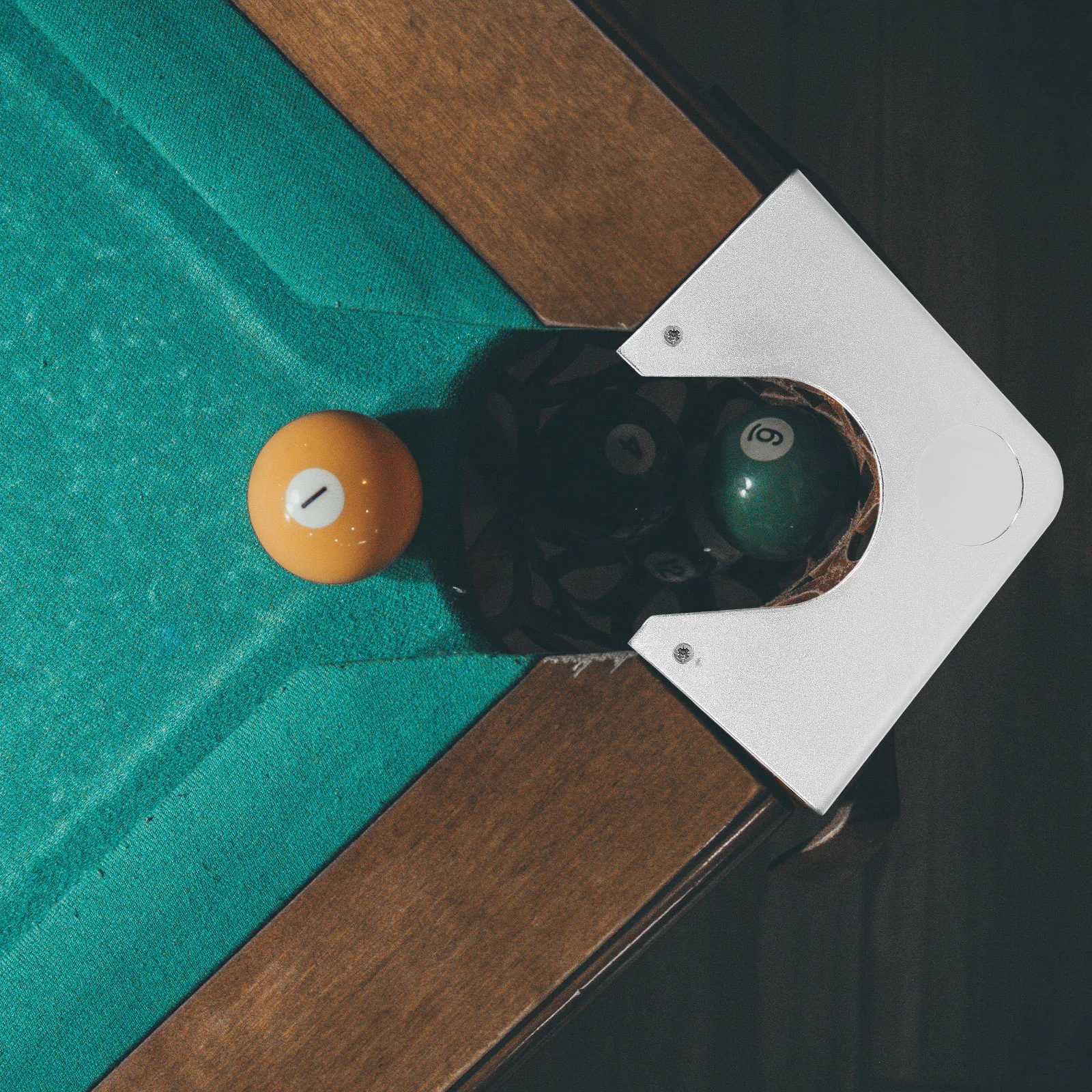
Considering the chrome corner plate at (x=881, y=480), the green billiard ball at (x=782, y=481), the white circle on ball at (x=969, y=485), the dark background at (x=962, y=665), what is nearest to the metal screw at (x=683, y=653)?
the chrome corner plate at (x=881, y=480)

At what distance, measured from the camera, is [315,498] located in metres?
0.72

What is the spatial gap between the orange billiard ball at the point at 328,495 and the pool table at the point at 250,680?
0.09m

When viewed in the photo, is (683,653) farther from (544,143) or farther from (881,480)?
(544,143)

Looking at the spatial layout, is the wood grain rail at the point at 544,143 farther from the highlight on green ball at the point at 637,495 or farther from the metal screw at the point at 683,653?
the metal screw at the point at 683,653

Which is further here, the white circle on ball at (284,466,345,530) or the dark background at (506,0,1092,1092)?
the dark background at (506,0,1092,1092)

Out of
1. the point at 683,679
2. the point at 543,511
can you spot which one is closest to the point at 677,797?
the point at 683,679

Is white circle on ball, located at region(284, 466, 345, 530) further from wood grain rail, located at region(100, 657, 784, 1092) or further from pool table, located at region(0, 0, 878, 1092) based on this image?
wood grain rail, located at region(100, 657, 784, 1092)

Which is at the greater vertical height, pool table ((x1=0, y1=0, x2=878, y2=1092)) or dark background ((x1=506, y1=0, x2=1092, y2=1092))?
pool table ((x1=0, y1=0, x2=878, y2=1092))

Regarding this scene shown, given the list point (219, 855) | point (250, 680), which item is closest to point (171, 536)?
point (250, 680)

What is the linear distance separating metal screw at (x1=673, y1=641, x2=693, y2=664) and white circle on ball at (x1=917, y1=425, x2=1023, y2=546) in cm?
26

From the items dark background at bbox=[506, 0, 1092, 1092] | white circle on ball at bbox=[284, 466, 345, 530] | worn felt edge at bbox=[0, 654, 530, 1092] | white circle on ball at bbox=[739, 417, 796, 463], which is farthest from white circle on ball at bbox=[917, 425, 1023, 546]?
dark background at bbox=[506, 0, 1092, 1092]

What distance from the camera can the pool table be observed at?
0.84 m

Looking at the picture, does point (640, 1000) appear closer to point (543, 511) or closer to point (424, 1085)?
point (424, 1085)

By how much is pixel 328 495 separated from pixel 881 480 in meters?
0.51
